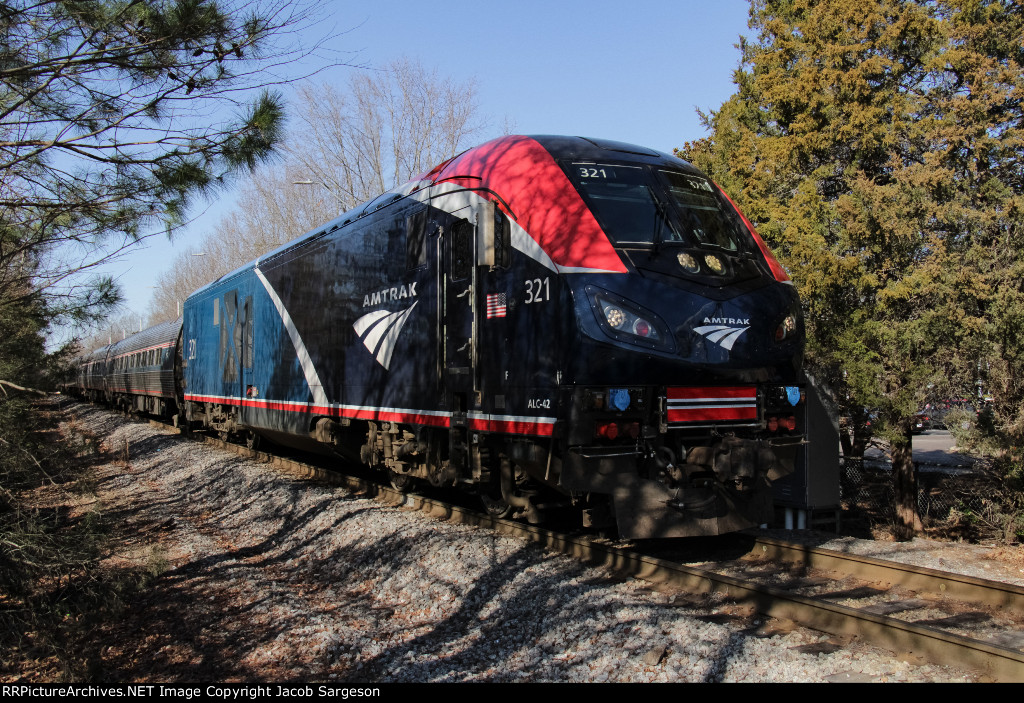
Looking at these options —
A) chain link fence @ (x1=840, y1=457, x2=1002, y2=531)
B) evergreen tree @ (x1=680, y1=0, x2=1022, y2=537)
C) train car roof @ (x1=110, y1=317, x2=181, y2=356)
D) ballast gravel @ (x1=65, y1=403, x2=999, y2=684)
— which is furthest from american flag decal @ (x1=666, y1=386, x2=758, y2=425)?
train car roof @ (x1=110, y1=317, x2=181, y2=356)

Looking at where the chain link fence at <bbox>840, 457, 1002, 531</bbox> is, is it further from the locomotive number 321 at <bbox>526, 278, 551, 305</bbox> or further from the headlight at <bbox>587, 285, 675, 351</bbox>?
the locomotive number 321 at <bbox>526, 278, 551, 305</bbox>

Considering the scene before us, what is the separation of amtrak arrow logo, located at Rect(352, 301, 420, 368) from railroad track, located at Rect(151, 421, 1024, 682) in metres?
2.40

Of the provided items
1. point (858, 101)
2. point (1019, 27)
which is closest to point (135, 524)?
point (858, 101)

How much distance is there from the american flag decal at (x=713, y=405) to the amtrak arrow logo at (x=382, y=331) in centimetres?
314

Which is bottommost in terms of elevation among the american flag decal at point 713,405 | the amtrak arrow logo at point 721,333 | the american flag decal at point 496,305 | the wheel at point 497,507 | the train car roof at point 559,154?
the wheel at point 497,507

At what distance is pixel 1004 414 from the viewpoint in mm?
9023

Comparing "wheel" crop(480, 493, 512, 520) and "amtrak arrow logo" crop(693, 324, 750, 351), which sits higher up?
"amtrak arrow logo" crop(693, 324, 750, 351)

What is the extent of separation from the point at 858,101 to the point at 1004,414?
5.08 metres

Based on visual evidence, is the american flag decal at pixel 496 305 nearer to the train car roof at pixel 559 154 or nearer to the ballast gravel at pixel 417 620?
the train car roof at pixel 559 154

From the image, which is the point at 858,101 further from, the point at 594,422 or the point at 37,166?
the point at 37,166

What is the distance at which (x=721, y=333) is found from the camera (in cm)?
596

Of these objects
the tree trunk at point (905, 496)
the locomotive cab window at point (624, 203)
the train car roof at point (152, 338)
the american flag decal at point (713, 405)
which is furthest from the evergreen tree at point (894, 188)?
the train car roof at point (152, 338)

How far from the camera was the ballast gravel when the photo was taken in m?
4.30

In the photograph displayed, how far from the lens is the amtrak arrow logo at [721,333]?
5.88m
